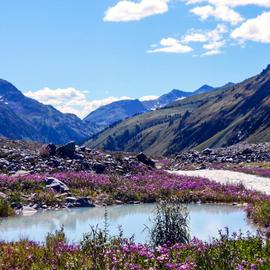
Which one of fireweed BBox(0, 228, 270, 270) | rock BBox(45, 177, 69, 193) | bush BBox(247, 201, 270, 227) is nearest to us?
fireweed BBox(0, 228, 270, 270)

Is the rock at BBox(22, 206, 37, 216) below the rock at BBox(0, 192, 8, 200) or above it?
below

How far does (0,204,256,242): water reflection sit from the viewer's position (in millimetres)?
21984

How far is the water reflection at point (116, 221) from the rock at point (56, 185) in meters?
3.75

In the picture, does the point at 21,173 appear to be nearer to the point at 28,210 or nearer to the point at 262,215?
the point at 28,210

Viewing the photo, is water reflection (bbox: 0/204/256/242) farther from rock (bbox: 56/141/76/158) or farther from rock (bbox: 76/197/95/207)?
rock (bbox: 56/141/76/158)

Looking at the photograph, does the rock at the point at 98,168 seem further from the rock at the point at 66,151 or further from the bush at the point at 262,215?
the bush at the point at 262,215

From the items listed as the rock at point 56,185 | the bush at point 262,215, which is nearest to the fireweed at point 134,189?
the rock at point 56,185

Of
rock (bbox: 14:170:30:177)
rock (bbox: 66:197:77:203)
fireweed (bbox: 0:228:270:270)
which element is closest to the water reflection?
rock (bbox: 66:197:77:203)

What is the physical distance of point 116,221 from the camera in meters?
25.9

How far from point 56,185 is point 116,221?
28.8 feet

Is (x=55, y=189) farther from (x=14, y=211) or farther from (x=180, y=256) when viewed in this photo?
(x=180, y=256)

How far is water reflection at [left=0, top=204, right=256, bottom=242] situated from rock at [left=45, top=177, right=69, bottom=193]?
3.75 meters

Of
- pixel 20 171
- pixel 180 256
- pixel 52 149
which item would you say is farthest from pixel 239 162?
pixel 180 256

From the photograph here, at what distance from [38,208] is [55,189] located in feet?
11.6
